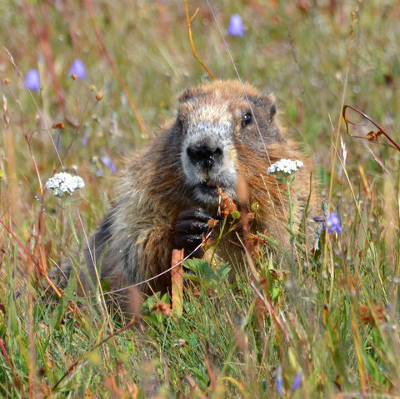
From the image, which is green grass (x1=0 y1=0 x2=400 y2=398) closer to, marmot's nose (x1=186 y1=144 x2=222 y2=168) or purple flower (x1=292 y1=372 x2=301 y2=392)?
purple flower (x1=292 y1=372 x2=301 y2=392)

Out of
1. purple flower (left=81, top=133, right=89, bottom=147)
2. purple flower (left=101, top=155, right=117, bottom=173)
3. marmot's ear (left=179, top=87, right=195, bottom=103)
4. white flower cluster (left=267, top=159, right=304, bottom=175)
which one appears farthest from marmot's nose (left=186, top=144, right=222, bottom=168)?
purple flower (left=81, top=133, right=89, bottom=147)

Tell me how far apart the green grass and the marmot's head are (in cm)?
20

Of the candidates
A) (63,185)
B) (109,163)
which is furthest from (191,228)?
(109,163)

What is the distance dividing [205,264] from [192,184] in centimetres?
61

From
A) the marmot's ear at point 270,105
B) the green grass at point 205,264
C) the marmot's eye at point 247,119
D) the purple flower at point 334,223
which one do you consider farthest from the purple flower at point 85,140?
the purple flower at point 334,223

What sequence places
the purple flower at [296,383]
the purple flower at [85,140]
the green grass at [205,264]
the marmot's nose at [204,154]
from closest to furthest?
1. the purple flower at [296,383]
2. the green grass at [205,264]
3. the marmot's nose at [204,154]
4. the purple flower at [85,140]

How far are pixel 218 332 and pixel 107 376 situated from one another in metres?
0.42

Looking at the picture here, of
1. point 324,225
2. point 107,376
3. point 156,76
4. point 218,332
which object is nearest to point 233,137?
point 324,225

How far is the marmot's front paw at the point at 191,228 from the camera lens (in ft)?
11.4

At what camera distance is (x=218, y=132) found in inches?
140

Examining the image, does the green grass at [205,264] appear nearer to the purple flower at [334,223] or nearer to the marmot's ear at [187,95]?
the purple flower at [334,223]

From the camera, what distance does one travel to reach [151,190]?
372 cm

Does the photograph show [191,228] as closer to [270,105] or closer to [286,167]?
[286,167]

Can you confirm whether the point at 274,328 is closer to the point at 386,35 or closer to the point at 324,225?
the point at 324,225
